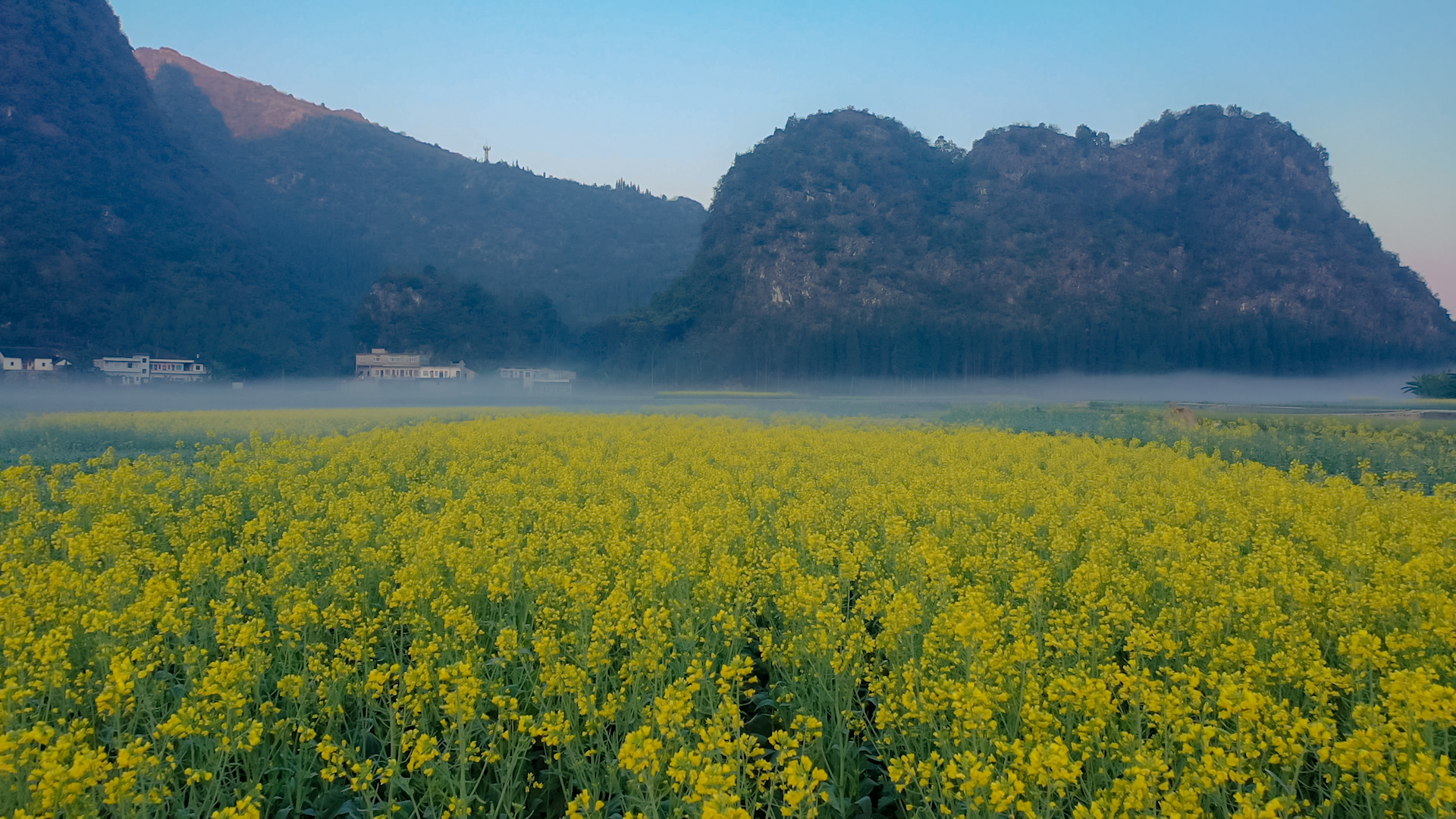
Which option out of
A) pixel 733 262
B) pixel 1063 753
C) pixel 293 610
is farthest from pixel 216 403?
pixel 733 262

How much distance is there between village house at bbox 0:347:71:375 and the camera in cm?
5635

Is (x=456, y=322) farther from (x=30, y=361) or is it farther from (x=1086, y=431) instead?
(x=1086, y=431)

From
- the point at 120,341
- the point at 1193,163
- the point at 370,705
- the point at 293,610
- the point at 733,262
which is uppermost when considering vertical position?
the point at 1193,163

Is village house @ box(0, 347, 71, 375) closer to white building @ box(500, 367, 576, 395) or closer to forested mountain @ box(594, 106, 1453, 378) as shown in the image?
white building @ box(500, 367, 576, 395)

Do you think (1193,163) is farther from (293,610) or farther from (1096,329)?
(293,610)

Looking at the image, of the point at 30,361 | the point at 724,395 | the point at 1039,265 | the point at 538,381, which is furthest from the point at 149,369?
the point at 1039,265

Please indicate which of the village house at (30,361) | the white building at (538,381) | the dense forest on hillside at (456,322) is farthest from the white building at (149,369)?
the white building at (538,381)

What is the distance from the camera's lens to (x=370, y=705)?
3.92m

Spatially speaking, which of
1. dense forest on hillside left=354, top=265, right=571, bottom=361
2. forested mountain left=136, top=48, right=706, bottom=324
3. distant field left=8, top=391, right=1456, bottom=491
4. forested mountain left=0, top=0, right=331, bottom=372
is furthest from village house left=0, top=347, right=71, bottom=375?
forested mountain left=136, top=48, right=706, bottom=324

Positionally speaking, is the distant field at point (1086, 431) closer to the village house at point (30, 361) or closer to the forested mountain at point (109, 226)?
the village house at point (30, 361)

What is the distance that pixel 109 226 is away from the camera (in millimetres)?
81562

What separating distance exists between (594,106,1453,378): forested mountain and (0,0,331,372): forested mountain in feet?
162

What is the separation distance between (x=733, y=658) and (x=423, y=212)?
150 m

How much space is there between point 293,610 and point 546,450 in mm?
11509
